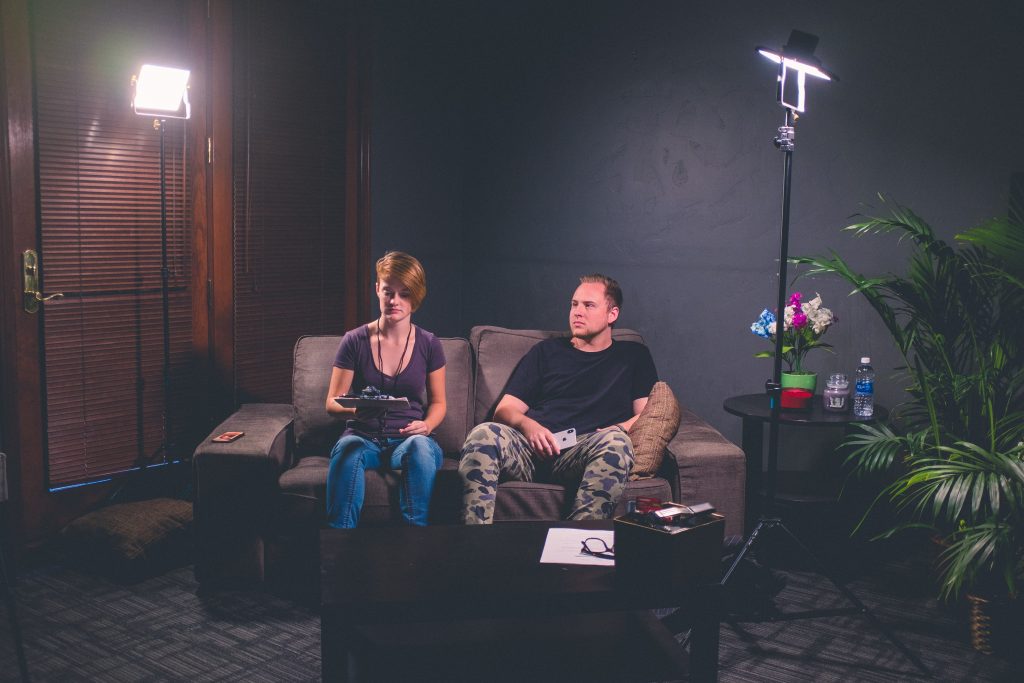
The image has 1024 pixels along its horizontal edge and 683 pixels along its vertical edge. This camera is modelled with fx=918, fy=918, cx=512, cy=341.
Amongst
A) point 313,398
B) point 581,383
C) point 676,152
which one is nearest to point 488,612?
point 581,383

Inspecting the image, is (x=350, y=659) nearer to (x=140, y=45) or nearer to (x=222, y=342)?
(x=222, y=342)

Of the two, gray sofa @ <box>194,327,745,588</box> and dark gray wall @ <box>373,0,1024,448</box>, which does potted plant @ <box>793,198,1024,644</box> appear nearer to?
gray sofa @ <box>194,327,745,588</box>

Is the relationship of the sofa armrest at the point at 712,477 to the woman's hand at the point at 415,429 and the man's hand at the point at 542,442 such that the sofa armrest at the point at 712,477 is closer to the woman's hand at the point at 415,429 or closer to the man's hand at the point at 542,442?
the man's hand at the point at 542,442

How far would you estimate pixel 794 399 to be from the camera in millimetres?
3371

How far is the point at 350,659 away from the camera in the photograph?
2230 millimetres

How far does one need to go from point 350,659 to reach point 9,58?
2.43 metres

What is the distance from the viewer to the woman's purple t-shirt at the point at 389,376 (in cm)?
325

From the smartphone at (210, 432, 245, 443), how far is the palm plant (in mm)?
2043

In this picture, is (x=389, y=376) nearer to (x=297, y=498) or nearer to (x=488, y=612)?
(x=297, y=498)

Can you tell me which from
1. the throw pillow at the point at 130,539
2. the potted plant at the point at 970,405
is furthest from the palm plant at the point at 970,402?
the throw pillow at the point at 130,539

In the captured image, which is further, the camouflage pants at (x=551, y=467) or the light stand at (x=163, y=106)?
the light stand at (x=163, y=106)

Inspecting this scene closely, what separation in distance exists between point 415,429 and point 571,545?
3.05 feet

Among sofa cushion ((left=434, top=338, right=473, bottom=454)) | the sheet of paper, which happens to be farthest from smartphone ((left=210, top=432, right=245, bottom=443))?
the sheet of paper

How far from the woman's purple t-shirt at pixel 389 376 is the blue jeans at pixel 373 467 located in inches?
6.7
